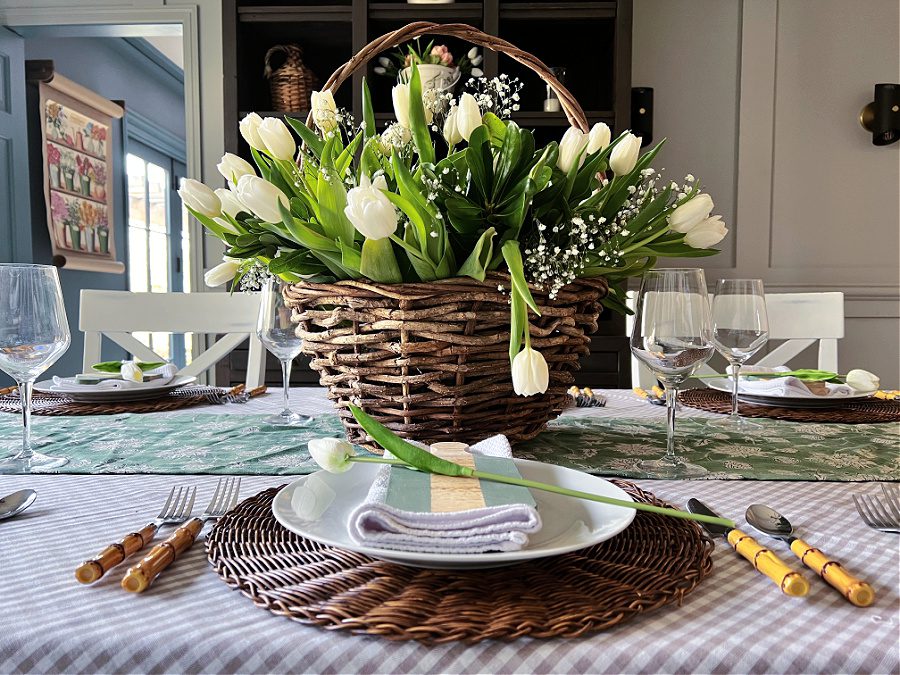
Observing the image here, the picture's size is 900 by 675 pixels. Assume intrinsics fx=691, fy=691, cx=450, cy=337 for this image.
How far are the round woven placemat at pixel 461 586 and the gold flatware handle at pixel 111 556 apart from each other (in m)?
0.05

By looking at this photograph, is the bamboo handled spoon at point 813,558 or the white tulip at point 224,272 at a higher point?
the white tulip at point 224,272

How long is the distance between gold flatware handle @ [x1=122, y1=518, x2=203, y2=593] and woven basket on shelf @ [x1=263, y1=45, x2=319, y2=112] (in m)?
2.31

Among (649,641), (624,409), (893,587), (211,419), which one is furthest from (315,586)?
(624,409)

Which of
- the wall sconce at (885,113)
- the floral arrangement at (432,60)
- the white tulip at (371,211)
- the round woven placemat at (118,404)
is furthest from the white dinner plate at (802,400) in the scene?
the wall sconce at (885,113)

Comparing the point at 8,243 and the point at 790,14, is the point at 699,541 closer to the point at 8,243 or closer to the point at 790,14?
the point at 790,14

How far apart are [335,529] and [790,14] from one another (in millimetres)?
3096

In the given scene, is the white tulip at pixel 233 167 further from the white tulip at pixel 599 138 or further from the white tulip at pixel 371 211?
the white tulip at pixel 599 138

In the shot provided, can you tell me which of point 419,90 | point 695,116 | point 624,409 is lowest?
point 624,409

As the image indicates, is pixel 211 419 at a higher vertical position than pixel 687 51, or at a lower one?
lower

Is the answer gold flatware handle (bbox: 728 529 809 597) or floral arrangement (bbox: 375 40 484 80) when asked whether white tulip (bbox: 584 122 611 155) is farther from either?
floral arrangement (bbox: 375 40 484 80)

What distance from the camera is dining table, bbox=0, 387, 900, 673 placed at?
345mm

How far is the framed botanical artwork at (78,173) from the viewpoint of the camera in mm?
3598

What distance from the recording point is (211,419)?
99 cm

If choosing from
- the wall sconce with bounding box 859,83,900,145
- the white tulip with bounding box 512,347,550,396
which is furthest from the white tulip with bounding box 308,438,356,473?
the wall sconce with bounding box 859,83,900,145
